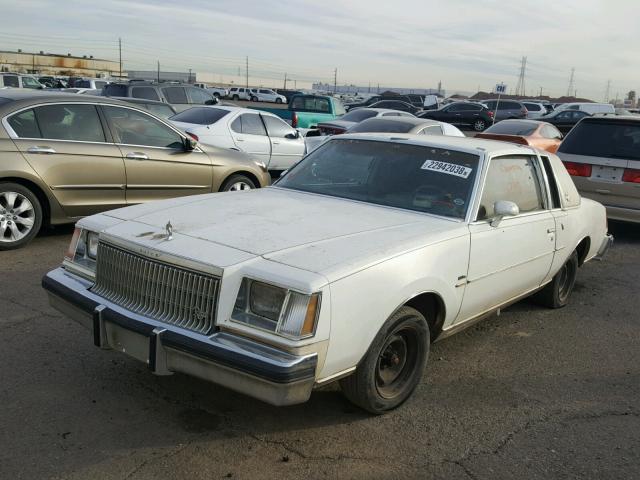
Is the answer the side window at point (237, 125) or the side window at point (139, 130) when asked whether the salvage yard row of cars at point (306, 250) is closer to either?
the side window at point (139, 130)

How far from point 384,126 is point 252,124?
259 centimetres

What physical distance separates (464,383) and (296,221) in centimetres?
159

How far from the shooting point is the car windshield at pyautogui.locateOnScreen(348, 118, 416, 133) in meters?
11.5

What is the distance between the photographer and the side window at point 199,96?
18375mm

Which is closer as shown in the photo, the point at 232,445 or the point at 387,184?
the point at 232,445

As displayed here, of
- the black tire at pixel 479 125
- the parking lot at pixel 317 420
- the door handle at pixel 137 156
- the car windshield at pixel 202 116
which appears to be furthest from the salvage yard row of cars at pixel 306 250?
the black tire at pixel 479 125

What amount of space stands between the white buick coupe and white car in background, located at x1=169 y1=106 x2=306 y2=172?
6617 mm

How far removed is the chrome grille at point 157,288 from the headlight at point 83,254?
6.5 inches

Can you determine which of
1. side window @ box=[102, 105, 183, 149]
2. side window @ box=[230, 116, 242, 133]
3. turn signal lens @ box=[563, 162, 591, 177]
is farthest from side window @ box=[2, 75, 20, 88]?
turn signal lens @ box=[563, 162, 591, 177]

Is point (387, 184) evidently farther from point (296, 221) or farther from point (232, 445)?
point (232, 445)

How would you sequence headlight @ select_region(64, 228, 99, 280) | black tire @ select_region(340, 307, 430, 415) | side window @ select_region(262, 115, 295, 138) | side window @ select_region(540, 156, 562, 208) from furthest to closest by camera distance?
side window @ select_region(262, 115, 295, 138), side window @ select_region(540, 156, 562, 208), headlight @ select_region(64, 228, 99, 280), black tire @ select_region(340, 307, 430, 415)

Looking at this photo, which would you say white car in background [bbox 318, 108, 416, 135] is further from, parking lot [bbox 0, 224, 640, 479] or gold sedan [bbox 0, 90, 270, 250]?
parking lot [bbox 0, 224, 640, 479]

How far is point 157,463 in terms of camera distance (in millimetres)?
2988

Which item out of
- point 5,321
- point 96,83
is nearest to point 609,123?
point 5,321
